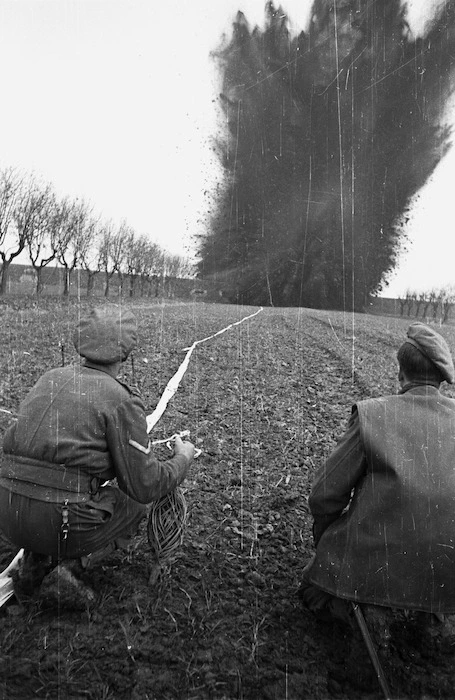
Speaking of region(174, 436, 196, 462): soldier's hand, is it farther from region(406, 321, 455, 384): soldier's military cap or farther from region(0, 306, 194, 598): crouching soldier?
region(406, 321, 455, 384): soldier's military cap

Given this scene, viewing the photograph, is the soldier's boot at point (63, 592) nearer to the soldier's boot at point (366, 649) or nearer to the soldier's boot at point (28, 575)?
the soldier's boot at point (28, 575)

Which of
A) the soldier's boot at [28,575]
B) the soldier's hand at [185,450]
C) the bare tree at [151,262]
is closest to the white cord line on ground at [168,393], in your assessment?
the soldier's hand at [185,450]

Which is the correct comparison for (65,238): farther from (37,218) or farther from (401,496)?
(401,496)

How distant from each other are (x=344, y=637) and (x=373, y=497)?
78cm

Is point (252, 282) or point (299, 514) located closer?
point (299, 514)

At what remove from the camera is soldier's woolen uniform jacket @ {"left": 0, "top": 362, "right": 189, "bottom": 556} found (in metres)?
2.46

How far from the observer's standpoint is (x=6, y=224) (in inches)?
1220

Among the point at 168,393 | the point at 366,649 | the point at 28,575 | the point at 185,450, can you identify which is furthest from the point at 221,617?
the point at 168,393

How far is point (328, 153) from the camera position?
50.9m

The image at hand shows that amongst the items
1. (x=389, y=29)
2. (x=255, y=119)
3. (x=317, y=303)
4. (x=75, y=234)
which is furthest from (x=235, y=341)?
(x=389, y=29)

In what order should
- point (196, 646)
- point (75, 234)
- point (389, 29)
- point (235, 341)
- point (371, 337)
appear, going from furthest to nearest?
point (389, 29)
point (75, 234)
point (371, 337)
point (235, 341)
point (196, 646)

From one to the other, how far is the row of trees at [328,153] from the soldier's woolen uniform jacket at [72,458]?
40538 mm

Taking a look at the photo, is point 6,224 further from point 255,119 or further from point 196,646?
point 196,646

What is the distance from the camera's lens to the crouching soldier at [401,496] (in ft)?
7.27
